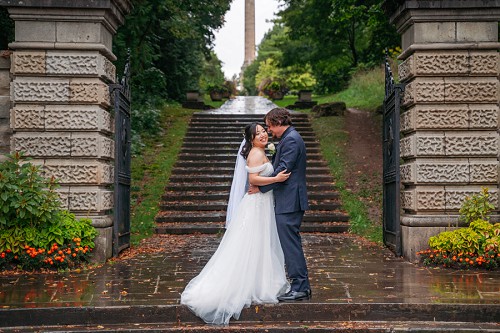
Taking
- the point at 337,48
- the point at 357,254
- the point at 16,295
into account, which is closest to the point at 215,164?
the point at 357,254

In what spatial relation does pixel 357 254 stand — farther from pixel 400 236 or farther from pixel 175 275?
pixel 175 275

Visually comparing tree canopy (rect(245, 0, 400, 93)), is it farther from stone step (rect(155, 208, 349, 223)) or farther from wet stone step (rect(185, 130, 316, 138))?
stone step (rect(155, 208, 349, 223))

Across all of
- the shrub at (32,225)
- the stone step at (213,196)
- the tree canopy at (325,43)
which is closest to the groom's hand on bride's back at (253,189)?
the shrub at (32,225)

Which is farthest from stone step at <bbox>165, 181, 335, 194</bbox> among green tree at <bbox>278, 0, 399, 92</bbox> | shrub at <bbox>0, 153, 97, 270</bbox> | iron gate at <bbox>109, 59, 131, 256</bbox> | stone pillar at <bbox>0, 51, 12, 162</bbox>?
shrub at <bbox>0, 153, 97, 270</bbox>

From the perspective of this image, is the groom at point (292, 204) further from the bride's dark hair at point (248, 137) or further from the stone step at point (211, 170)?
the stone step at point (211, 170)

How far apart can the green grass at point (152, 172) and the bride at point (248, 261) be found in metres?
5.06

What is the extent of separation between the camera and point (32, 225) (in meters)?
8.32

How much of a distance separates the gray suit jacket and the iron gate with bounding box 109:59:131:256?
3567mm

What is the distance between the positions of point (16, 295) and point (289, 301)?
3.08 meters

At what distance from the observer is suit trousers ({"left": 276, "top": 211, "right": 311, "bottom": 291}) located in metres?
6.48

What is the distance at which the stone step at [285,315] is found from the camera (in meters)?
6.13

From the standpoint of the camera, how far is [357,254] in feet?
32.2

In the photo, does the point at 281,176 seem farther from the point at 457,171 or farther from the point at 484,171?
the point at 484,171

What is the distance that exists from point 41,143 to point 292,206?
167 inches
